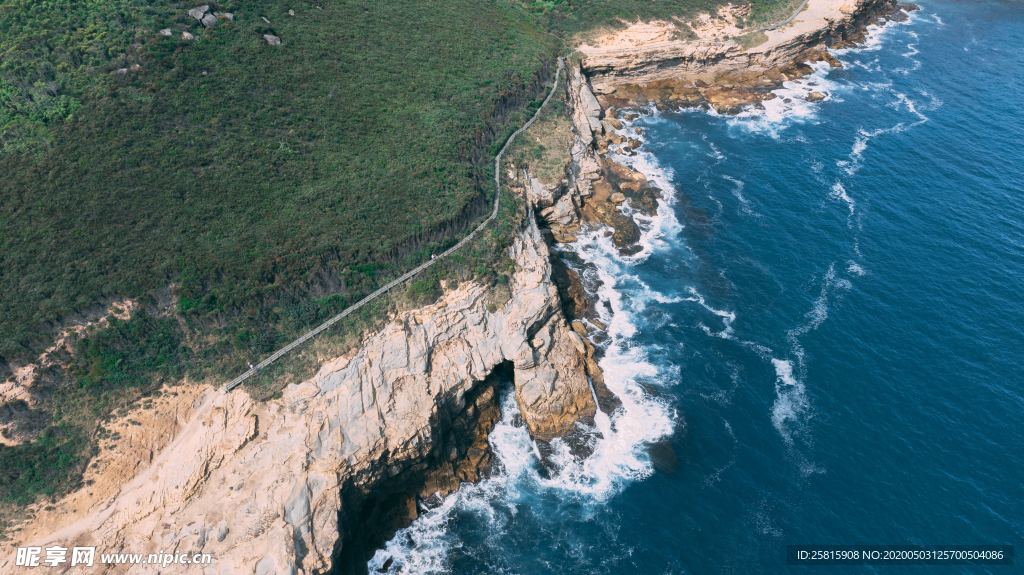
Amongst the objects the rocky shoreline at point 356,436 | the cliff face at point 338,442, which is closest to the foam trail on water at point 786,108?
the rocky shoreline at point 356,436

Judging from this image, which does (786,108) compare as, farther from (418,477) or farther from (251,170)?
(418,477)

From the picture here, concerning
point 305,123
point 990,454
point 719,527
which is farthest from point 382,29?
point 990,454

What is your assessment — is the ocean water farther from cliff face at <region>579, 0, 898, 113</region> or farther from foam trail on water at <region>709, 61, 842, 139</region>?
cliff face at <region>579, 0, 898, 113</region>

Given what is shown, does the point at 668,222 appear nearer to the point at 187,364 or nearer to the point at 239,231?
the point at 239,231

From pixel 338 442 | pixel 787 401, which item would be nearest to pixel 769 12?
pixel 787 401

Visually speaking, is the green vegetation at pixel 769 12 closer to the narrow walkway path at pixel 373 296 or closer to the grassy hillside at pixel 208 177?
the grassy hillside at pixel 208 177
